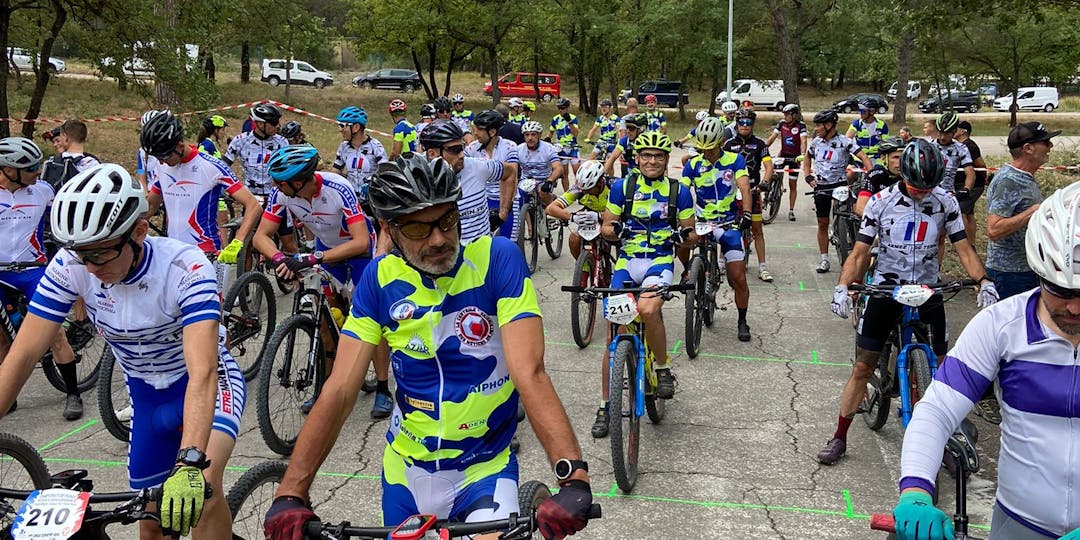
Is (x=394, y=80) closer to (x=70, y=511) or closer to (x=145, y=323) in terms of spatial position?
(x=145, y=323)

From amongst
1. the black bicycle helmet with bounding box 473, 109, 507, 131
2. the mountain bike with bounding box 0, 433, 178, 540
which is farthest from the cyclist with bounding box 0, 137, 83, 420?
the black bicycle helmet with bounding box 473, 109, 507, 131

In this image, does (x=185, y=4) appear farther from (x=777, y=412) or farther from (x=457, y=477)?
(x=457, y=477)

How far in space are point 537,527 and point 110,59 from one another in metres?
17.1

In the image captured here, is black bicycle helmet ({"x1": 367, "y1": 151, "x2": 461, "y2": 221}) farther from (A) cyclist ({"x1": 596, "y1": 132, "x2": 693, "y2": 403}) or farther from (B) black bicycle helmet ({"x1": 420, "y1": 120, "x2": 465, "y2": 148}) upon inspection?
(B) black bicycle helmet ({"x1": 420, "y1": 120, "x2": 465, "y2": 148})

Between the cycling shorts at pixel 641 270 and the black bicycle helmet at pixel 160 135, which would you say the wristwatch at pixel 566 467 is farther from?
the black bicycle helmet at pixel 160 135

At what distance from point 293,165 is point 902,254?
14.0 ft

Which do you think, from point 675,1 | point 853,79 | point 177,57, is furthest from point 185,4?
point 853,79

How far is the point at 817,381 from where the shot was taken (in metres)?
8.15

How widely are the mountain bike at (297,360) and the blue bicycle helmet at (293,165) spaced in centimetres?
68

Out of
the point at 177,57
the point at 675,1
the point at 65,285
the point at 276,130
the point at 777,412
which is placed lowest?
the point at 777,412

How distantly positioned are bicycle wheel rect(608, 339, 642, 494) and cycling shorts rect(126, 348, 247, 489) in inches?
98.7

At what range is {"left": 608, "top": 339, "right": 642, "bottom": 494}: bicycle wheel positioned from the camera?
18.8 feet

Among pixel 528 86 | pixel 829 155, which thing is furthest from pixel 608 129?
pixel 528 86

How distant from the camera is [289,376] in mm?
6652
